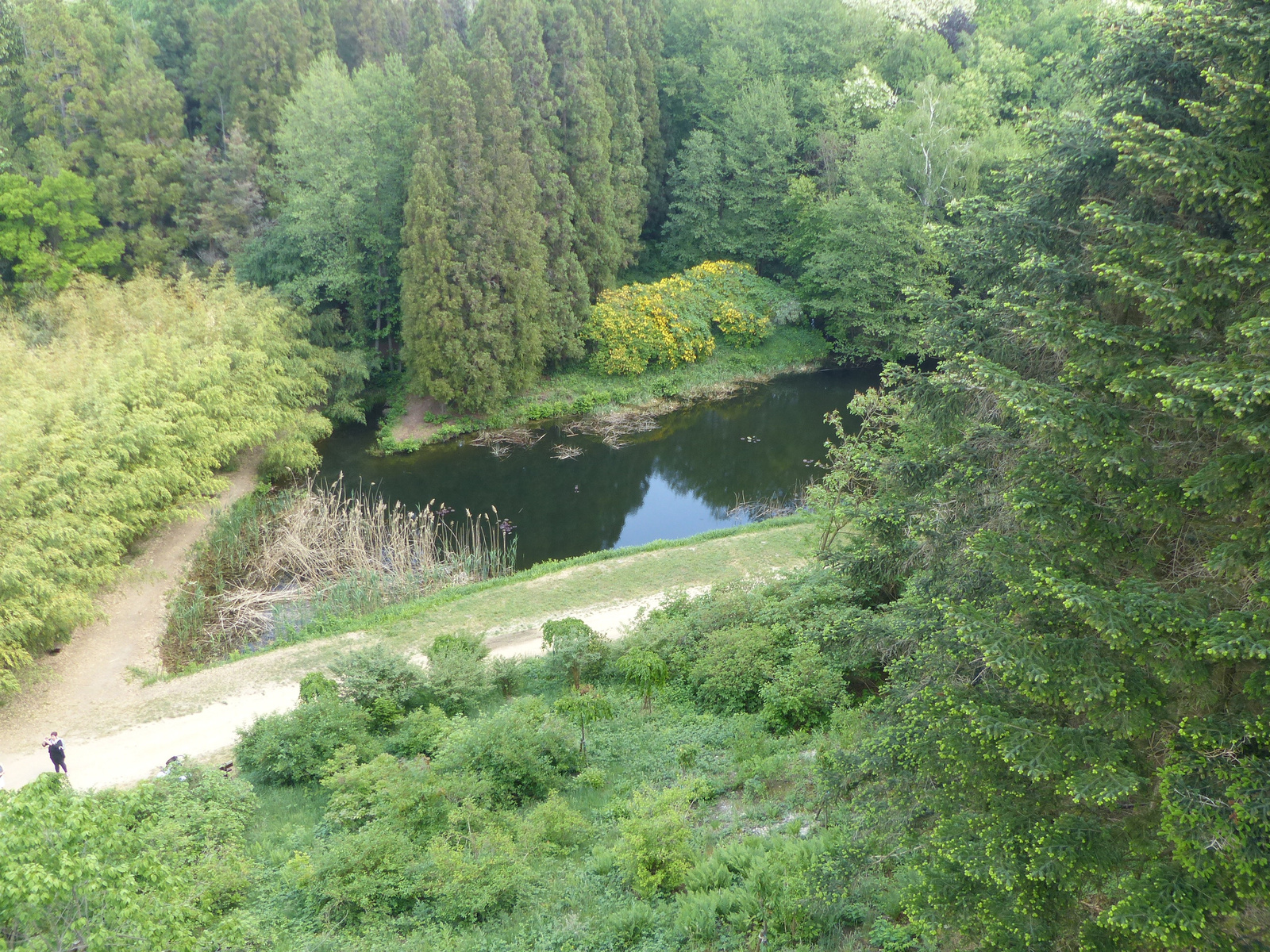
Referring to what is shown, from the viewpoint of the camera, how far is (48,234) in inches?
1111

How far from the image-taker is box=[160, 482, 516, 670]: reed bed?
1585 centimetres

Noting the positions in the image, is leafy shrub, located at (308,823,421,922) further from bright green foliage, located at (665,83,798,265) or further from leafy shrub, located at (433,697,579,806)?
bright green foliage, located at (665,83,798,265)

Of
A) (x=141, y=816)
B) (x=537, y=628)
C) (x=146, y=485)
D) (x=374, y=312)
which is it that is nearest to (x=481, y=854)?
(x=141, y=816)

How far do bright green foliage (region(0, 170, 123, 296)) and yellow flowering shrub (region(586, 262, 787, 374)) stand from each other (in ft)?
55.2

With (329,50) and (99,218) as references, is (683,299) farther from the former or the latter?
(99,218)

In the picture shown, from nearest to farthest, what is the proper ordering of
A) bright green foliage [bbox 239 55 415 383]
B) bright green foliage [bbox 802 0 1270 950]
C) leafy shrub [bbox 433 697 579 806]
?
bright green foliage [bbox 802 0 1270 950] < leafy shrub [bbox 433 697 579 806] < bright green foliage [bbox 239 55 415 383]

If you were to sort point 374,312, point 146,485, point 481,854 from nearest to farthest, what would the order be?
point 481,854, point 146,485, point 374,312

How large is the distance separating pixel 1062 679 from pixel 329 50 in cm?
3465

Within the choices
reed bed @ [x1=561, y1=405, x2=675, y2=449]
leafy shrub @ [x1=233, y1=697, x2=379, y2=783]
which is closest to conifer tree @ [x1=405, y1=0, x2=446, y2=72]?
reed bed @ [x1=561, y1=405, x2=675, y2=449]

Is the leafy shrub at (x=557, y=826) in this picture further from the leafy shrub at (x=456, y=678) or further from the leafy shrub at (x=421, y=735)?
the leafy shrub at (x=456, y=678)

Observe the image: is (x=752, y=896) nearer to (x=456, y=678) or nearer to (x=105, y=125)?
(x=456, y=678)

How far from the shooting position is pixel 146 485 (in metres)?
16.3

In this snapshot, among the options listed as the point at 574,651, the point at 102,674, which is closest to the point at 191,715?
the point at 102,674

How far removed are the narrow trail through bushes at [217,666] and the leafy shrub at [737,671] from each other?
9.89 feet
